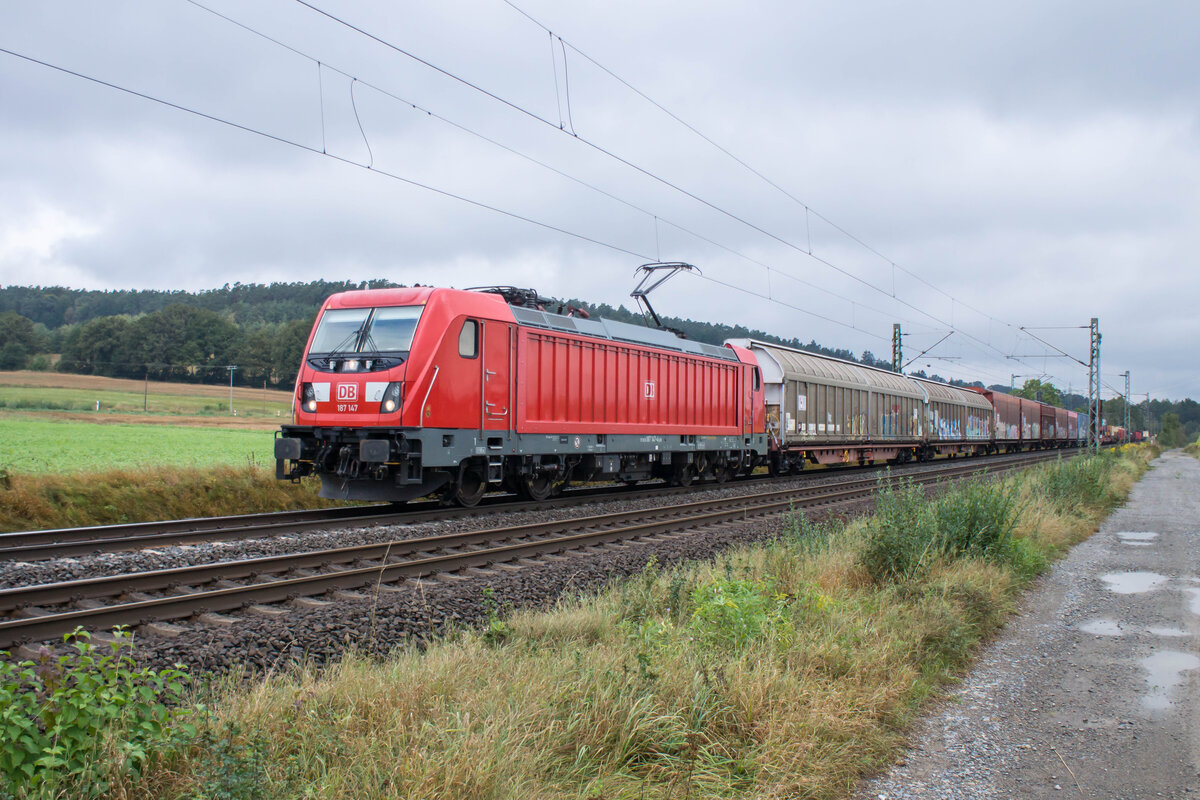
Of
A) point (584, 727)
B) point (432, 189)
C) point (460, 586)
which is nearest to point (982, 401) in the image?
point (432, 189)

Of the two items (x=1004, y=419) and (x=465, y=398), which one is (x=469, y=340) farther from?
(x=1004, y=419)

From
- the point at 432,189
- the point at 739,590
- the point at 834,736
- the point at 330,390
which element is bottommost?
the point at 834,736

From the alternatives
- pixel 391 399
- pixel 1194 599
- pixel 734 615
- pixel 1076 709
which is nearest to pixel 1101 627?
pixel 1194 599

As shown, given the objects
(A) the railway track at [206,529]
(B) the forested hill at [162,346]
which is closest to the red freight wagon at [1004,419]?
(B) the forested hill at [162,346]

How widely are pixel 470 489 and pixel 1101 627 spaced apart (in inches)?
402

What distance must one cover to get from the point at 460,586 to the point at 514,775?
4848 millimetres

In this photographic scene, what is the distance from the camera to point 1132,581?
9.79 meters

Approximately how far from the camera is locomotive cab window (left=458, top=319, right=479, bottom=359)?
13.3m

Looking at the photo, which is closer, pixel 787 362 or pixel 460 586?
pixel 460 586

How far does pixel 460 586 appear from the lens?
26.6 ft

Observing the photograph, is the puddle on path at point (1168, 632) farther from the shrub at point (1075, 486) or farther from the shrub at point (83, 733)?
the shrub at point (1075, 486)

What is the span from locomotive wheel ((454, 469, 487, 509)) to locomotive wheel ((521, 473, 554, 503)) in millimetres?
1214

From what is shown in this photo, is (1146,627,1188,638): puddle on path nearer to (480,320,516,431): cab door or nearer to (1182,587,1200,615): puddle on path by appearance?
(1182,587,1200,615): puddle on path

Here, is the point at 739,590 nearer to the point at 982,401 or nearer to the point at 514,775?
the point at 514,775
